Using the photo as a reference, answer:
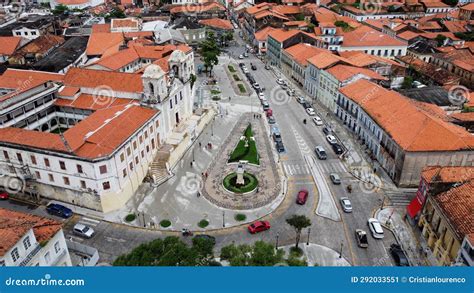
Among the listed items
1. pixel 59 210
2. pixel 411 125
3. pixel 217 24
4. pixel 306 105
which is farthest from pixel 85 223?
pixel 217 24

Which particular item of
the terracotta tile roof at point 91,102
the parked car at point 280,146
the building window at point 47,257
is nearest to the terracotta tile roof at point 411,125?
the parked car at point 280,146

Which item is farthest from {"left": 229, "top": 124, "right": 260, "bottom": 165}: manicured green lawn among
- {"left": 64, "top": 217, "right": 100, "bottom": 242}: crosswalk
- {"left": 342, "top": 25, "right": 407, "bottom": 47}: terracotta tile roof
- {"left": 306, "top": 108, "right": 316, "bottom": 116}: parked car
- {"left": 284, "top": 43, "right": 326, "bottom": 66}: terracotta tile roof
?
{"left": 342, "top": 25, "right": 407, "bottom": 47}: terracotta tile roof

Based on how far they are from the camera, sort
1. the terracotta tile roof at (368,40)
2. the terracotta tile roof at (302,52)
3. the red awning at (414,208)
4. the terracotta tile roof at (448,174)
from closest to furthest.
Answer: the terracotta tile roof at (448,174), the red awning at (414,208), the terracotta tile roof at (302,52), the terracotta tile roof at (368,40)

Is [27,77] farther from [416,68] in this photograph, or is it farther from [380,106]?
[416,68]

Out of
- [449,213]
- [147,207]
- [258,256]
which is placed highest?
[258,256]

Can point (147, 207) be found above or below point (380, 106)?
below

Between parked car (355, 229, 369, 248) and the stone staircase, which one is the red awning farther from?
the stone staircase

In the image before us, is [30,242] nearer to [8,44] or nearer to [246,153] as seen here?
[246,153]

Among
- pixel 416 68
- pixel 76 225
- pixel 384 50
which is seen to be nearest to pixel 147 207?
pixel 76 225

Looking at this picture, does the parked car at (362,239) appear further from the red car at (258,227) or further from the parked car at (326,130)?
the parked car at (326,130)
